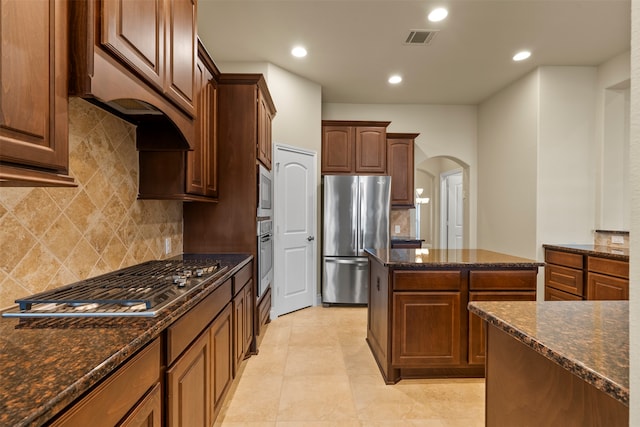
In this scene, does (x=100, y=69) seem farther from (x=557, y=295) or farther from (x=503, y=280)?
(x=557, y=295)

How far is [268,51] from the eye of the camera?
3.69 meters

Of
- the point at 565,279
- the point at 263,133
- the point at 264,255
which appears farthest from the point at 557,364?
the point at 565,279

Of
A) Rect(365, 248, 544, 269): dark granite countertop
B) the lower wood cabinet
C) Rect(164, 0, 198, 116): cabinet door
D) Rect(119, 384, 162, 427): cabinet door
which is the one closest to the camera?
Rect(119, 384, 162, 427): cabinet door

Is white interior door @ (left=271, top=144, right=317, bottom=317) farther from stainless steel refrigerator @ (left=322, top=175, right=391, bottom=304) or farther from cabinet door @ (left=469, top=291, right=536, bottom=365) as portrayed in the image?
cabinet door @ (left=469, top=291, right=536, bottom=365)

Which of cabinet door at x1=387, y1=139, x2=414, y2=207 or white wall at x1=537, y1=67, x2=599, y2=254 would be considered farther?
cabinet door at x1=387, y1=139, x2=414, y2=207

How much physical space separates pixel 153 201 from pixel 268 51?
2303 millimetres

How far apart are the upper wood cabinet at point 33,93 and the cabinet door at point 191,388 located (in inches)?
31.7

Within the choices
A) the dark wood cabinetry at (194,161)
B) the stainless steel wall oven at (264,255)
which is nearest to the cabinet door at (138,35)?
the dark wood cabinetry at (194,161)

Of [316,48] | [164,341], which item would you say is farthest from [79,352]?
[316,48]

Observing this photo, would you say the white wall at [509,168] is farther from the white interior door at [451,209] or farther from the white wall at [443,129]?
the white interior door at [451,209]

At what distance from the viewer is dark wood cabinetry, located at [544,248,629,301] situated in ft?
9.91

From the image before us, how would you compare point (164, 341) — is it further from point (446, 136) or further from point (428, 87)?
point (446, 136)

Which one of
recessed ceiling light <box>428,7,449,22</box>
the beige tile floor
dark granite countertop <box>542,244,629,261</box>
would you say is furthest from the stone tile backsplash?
dark granite countertop <box>542,244,629,261</box>

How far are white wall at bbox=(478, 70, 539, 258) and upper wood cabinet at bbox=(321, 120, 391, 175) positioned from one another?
1717 mm
